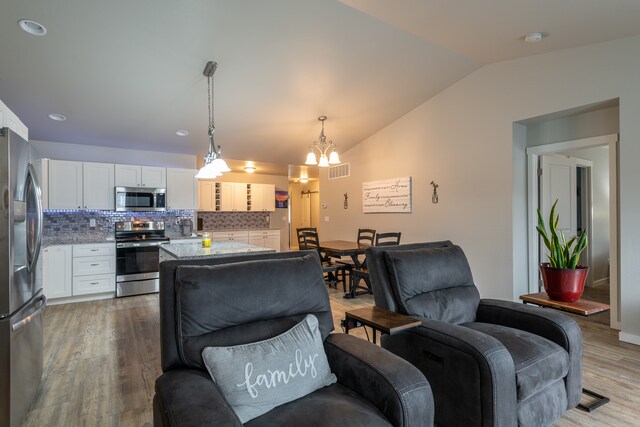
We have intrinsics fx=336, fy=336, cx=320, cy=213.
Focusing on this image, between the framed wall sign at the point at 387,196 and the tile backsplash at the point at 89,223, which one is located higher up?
the framed wall sign at the point at 387,196

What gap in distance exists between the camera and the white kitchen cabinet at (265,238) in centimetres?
820

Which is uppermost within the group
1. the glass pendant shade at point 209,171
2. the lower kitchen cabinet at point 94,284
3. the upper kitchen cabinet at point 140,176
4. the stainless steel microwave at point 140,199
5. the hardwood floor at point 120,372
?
the upper kitchen cabinet at point 140,176

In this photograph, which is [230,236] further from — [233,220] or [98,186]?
[98,186]

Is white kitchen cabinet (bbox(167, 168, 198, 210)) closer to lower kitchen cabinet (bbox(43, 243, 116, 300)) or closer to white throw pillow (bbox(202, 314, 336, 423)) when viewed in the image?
lower kitchen cabinet (bbox(43, 243, 116, 300))

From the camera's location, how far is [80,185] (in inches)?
202

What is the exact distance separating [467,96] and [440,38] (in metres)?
1.25

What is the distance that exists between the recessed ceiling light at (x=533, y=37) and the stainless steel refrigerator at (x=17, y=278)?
4261mm

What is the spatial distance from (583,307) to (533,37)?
2.67m

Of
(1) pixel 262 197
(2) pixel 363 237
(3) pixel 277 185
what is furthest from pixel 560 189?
(3) pixel 277 185

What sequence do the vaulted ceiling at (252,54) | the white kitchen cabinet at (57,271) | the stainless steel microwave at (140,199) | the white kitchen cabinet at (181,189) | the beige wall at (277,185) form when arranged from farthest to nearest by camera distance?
the beige wall at (277,185) → the white kitchen cabinet at (181,189) → the stainless steel microwave at (140,199) → the white kitchen cabinet at (57,271) → the vaulted ceiling at (252,54)

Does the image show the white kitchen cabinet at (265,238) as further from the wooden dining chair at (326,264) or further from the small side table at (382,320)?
the small side table at (382,320)

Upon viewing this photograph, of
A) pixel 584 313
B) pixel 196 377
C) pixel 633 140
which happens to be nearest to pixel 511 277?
pixel 633 140

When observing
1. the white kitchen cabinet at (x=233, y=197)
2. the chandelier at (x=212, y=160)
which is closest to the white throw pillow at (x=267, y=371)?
the chandelier at (x=212, y=160)

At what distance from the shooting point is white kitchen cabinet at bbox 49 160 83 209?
4.95 m
